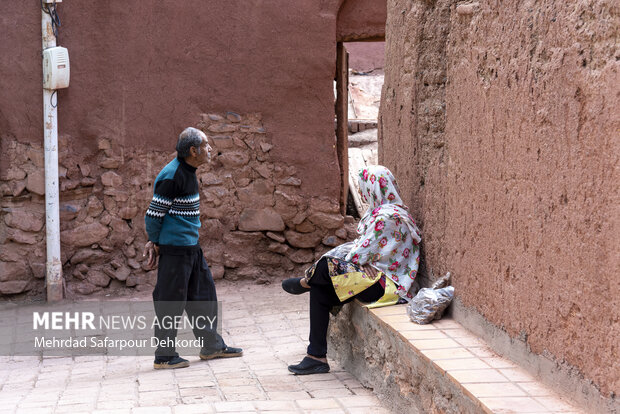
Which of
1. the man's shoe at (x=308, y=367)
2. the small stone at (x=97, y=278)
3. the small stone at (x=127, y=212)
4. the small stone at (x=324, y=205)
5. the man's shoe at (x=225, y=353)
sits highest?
the small stone at (x=324, y=205)

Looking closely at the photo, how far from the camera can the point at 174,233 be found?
4.82 metres

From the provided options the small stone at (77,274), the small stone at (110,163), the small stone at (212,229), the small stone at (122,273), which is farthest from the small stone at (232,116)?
the small stone at (77,274)

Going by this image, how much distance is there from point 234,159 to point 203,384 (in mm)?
3290

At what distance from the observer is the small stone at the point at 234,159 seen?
7.38m

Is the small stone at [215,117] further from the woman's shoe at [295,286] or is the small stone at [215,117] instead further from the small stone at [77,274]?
the woman's shoe at [295,286]

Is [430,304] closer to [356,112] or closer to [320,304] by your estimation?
[320,304]

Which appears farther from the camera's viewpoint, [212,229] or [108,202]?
[212,229]

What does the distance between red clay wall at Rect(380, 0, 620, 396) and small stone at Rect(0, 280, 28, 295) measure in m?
4.11

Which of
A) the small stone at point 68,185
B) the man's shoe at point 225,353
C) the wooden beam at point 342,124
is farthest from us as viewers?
the wooden beam at point 342,124

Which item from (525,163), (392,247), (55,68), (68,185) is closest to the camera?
(525,163)

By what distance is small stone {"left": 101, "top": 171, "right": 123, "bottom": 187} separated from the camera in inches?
283

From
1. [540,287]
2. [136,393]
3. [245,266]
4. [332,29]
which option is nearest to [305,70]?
[332,29]

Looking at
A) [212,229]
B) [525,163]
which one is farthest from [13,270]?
[525,163]

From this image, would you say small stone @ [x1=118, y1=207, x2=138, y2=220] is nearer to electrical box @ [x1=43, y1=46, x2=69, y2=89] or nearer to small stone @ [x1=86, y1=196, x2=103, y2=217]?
small stone @ [x1=86, y1=196, x2=103, y2=217]
